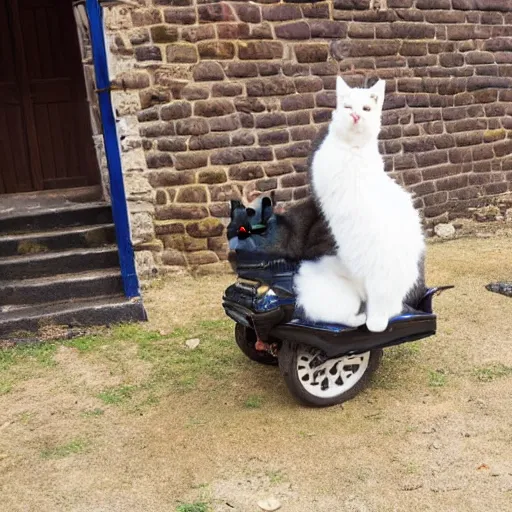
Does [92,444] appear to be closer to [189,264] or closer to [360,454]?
[360,454]

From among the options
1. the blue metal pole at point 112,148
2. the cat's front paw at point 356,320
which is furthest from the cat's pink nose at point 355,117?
the blue metal pole at point 112,148

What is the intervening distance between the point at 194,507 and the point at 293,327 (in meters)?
1.08

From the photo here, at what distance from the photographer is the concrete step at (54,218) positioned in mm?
5902

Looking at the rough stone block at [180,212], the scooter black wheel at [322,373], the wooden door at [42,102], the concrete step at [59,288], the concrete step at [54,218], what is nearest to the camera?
the scooter black wheel at [322,373]

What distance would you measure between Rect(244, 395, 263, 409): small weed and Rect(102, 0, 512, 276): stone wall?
10.1 ft

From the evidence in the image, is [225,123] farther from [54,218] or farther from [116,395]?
[116,395]

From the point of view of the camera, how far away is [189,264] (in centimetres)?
662

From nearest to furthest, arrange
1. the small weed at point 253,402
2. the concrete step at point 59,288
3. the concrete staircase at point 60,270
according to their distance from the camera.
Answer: the small weed at point 253,402
the concrete staircase at point 60,270
the concrete step at point 59,288

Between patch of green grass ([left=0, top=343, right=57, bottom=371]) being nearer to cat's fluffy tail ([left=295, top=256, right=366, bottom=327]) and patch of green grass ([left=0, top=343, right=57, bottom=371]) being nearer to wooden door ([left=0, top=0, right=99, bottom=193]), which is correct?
cat's fluffy tail ([left=295, top=256, right=366, bottom=327])

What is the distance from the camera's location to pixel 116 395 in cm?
393

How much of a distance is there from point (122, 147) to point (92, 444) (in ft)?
Result: 12.1

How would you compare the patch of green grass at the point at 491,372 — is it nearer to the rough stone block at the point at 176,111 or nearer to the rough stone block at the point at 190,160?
the rough stone block at the point at 190,160

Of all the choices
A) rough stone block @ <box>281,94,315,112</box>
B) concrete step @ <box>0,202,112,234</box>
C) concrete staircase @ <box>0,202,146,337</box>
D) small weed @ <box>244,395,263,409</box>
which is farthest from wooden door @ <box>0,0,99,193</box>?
small weed @ <box>244,395,263,409</box>

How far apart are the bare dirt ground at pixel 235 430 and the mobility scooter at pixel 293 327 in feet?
0.65
